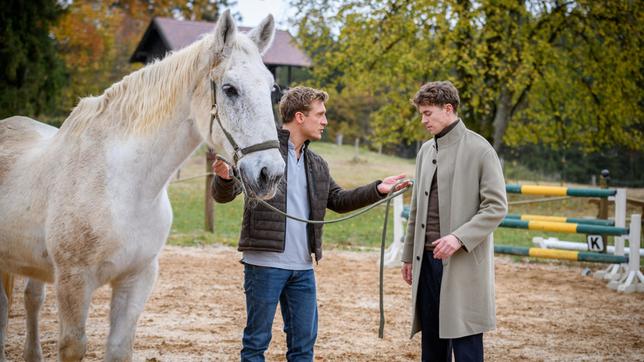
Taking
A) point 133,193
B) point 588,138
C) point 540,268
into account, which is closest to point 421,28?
point 588,138

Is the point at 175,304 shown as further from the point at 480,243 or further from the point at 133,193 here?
the point at 480,243

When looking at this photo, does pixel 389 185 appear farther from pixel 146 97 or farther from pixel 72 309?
pixel 72 309

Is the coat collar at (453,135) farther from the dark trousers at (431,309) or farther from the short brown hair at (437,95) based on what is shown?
the dark trousers at (431,309)

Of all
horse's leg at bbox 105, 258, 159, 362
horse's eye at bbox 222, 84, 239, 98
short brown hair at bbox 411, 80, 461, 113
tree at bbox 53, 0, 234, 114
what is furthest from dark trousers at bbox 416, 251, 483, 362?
tree at bbox 53, 0, 234, 114

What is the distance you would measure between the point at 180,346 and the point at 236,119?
8.13 ft

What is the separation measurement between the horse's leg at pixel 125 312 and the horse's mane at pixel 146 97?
2.36 ft

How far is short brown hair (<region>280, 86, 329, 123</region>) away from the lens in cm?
298

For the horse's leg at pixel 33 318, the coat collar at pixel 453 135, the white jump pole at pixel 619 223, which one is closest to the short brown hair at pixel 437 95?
the coat collar at pixel 453 135

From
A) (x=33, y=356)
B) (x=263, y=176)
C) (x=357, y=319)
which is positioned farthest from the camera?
(x=357, y=319)

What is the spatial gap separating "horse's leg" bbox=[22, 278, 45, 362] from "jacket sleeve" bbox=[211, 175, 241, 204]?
173 cm

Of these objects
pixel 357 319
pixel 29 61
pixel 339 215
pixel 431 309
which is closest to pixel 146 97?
pixel 431 309

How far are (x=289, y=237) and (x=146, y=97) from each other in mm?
953

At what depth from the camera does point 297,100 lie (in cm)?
299

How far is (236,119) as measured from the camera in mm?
2623
